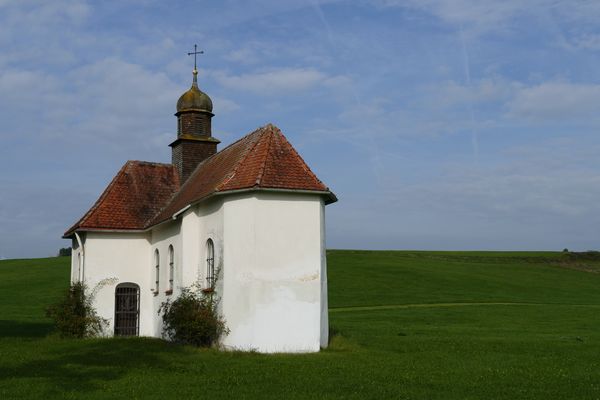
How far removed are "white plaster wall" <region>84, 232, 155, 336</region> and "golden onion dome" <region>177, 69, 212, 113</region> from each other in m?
6.07

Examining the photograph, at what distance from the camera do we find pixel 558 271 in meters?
66.9

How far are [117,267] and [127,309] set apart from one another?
167cm

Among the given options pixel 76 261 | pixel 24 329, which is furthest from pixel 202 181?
pixel 24 329

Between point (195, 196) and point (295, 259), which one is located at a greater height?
point (195, 196)

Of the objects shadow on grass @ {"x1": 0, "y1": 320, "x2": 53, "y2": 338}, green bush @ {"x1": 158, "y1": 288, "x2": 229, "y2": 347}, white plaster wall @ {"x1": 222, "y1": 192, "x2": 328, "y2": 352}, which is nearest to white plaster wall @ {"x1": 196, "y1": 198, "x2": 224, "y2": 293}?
white plaster wall @ {"x1": 222, "y1": 192, "x2": 328, "y2": 352}

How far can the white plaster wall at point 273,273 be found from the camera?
65.8 feet

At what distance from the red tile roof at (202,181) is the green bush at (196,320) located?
10.6 ft

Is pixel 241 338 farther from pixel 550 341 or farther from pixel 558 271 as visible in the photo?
pixel 558 271

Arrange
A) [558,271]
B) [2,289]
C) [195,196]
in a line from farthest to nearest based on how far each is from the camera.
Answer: [558,271] < [2,289] < [195,196]

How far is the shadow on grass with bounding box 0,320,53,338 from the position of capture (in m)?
26.7

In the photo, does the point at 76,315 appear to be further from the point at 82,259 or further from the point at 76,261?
the point at 76,261

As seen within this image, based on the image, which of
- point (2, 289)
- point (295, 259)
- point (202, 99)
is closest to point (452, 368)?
point (295, 259)

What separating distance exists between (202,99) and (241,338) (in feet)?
44.5

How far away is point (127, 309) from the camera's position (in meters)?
27.2
